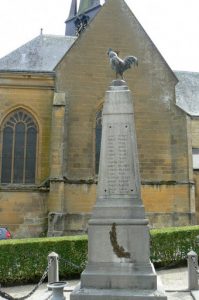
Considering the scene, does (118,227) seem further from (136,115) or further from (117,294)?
(136,115)

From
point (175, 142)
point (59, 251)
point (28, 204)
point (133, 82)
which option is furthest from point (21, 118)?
Answer: point (59, 251)

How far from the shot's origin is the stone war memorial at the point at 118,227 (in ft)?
19.8

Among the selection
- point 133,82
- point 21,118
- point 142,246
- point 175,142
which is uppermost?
point 133,82

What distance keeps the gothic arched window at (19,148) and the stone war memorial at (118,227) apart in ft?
37.0

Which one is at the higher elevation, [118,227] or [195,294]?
[118,227]

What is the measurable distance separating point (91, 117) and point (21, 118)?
11.0 ft

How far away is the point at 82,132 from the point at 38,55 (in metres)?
5.52

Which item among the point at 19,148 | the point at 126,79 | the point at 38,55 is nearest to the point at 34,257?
the point at 19,148

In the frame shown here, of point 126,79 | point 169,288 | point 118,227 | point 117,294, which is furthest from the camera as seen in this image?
point 126,79

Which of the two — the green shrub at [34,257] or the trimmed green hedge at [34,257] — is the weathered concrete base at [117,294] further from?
the trimmed green hedge at [34,257]

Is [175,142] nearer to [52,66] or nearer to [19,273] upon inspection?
[52,66]

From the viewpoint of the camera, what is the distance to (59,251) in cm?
972

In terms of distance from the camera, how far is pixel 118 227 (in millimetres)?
6375

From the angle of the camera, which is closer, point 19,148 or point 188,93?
point 19,148
